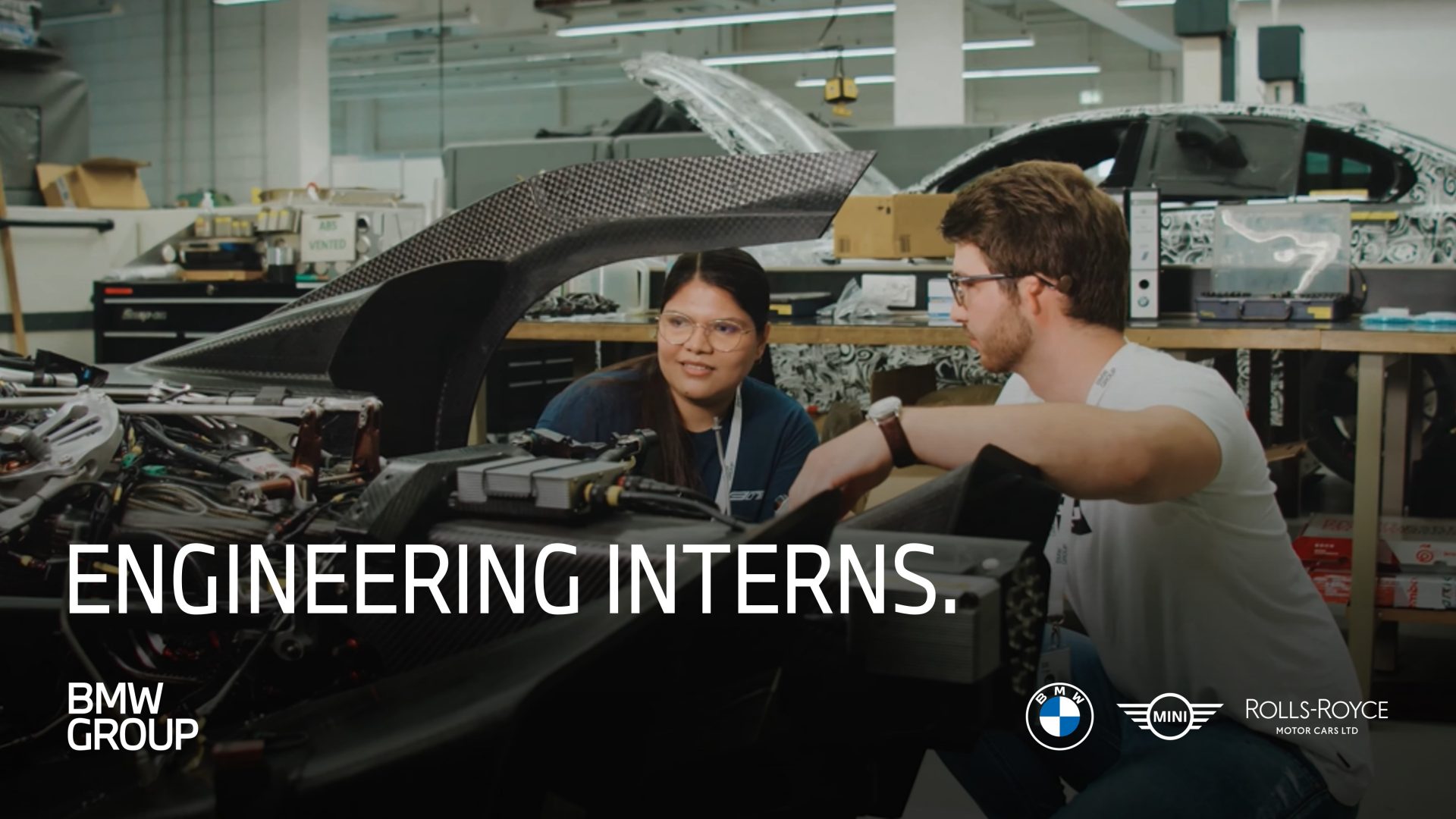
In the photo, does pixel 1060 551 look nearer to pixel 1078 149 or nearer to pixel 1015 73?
pixel 1078 149

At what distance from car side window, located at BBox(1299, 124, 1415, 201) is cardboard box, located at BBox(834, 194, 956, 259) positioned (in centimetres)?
165

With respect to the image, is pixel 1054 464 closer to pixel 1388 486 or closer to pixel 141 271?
pixel 1388 486

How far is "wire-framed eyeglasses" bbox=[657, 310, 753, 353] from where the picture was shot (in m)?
2.24

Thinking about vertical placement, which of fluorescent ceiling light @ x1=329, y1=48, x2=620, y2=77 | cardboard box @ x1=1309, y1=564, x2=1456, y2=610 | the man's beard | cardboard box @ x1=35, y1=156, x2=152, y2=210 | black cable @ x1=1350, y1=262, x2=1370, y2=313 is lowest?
cardboard box @ x1=1309, y1=564, x2=1456, y2=610

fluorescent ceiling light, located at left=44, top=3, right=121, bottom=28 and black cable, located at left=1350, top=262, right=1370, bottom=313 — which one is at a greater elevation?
fluorescent ceiling light, located at left=44, top=3, right=121, bottom=28

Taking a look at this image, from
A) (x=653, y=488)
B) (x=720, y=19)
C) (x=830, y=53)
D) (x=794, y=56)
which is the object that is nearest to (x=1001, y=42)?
(x=830, y=53)

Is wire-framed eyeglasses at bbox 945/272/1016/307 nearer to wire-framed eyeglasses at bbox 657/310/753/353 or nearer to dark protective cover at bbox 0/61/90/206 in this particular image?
wire-framed eyeglasses at bbox 657/310/753/353

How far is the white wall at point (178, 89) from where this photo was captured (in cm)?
1268

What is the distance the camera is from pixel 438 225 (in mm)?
1359

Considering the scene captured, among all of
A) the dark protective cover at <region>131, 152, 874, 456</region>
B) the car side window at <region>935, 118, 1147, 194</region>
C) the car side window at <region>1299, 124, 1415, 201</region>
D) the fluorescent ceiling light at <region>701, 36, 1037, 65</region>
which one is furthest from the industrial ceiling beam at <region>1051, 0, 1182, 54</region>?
the dark protective cover at <region>131, 152, 874, 456</region>

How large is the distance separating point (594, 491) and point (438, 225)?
0.50m

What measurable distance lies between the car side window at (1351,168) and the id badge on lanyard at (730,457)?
3211 mm

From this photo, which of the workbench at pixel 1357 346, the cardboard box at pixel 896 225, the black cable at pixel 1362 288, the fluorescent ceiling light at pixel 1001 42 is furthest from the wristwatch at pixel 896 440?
the fluorescent ceiling light at pixel 1001 42

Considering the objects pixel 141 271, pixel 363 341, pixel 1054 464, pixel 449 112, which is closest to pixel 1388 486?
pixel 1054 464
